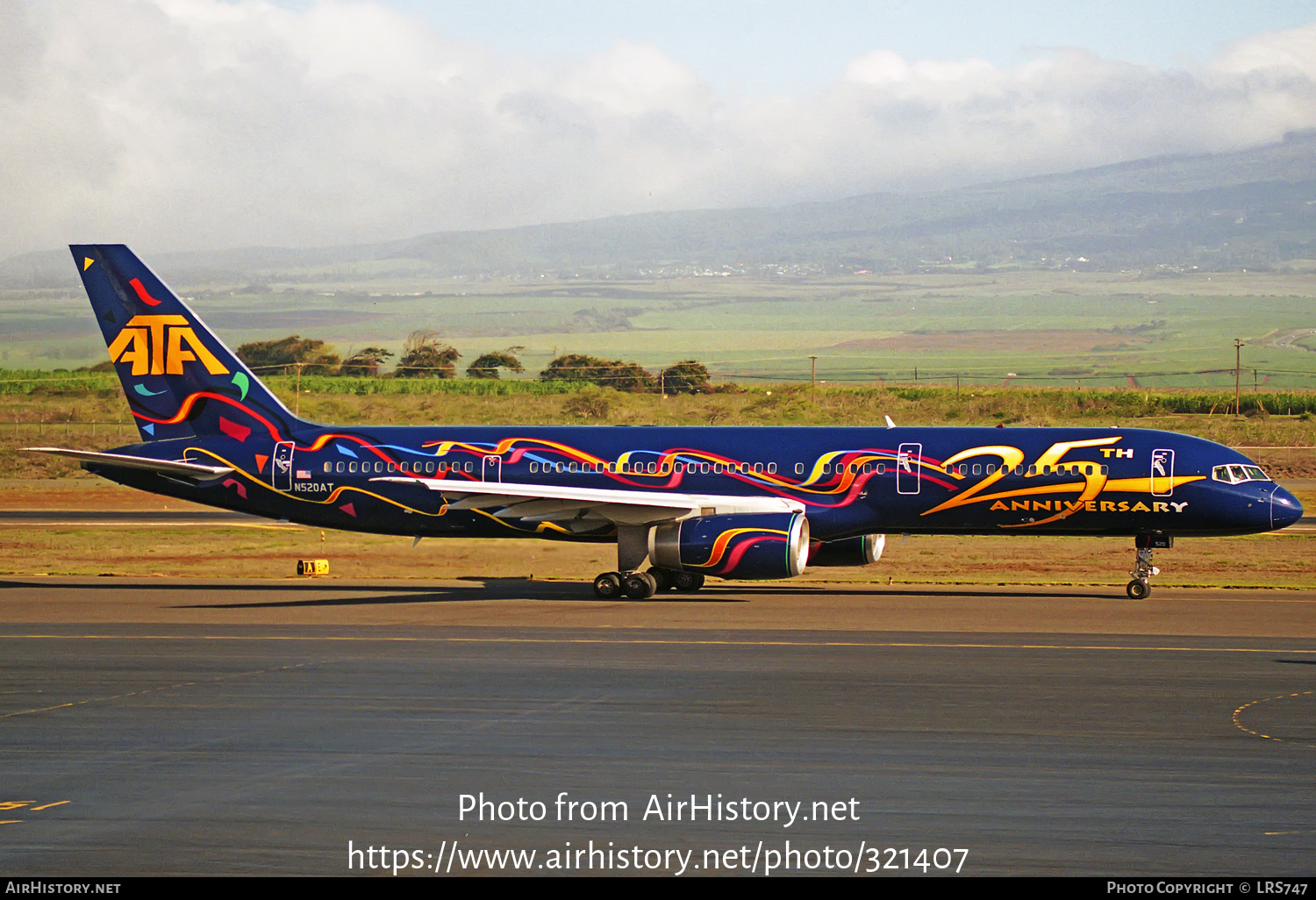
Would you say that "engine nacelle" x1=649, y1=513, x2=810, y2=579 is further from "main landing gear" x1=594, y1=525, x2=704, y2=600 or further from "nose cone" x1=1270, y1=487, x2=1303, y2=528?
"nose cone" x1=1270, y1=487, x2=1303, y2=528

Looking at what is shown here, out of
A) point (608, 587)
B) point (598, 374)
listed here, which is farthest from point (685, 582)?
point (598, 374)

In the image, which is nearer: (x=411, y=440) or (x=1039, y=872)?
(x=1039, y=872)

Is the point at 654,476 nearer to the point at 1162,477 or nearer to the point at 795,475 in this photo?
the point at 795,475

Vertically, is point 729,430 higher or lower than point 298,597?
higher

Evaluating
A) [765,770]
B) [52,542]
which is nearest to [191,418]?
[52,542]

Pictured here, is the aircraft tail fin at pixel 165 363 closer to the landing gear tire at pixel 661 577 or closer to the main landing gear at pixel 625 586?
the main landing gear at pixel 625 586

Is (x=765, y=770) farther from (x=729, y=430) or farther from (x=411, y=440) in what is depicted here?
(x=411, y=440)

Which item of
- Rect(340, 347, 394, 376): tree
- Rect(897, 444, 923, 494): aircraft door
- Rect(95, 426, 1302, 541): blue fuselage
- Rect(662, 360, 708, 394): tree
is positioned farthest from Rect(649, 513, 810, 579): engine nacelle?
Rect(340, 347, 394, 376): tree

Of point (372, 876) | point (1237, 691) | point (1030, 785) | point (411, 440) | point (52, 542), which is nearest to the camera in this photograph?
point (372, 876)

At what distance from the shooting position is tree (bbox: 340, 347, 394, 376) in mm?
165500

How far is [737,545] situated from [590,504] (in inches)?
150

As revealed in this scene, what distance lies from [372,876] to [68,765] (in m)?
6.12

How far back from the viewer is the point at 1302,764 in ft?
53.7

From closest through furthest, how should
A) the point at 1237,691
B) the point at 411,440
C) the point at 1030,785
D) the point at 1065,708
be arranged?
the point at 1030,785 → the point at 1065,708 → the point at 1237,691 → the point at 411,440
